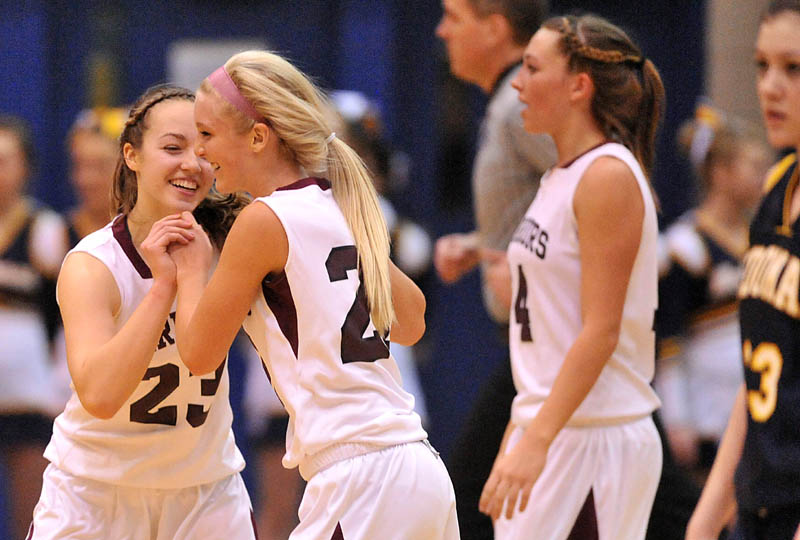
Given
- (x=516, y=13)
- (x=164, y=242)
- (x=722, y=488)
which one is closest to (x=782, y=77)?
(x=722, y=488)

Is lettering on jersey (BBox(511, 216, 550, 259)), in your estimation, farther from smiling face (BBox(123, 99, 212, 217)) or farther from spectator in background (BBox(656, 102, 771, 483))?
spectator in background (BBox(656, 102, 771, 483))

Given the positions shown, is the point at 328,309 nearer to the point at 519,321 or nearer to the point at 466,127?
the point at 519,321

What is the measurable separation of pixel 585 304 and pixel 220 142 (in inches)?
38.8

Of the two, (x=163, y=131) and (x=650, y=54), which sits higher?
(x=163, y=131)

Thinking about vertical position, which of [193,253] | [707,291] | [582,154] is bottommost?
[707,291]

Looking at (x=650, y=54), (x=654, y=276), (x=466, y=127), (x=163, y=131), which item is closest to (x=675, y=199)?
(x=650, y=54)

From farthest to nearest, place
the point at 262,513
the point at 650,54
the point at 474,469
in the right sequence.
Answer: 1. the point at 650,54
2. the point at 262,513
3. the point at 474,469

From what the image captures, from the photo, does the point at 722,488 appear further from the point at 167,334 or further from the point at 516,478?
the point at 167,334

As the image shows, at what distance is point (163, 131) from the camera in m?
3.01

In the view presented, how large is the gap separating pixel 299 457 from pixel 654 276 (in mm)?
1121

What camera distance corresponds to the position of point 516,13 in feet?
13.5

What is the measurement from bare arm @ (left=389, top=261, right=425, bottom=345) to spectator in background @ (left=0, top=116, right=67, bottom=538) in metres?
3.47

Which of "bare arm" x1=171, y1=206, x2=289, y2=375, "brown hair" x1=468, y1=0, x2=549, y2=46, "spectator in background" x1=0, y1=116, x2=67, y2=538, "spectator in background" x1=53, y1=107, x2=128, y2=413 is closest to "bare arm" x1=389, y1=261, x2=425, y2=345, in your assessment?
"bare arm" x1=171, y1=206, x2=289, y2=375

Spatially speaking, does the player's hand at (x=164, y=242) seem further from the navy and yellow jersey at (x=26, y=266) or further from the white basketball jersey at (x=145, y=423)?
the navy and yellow jersey at (x=26, y=266)
